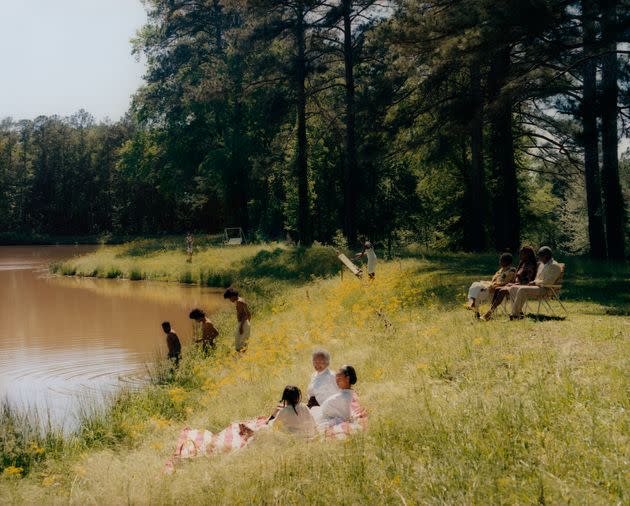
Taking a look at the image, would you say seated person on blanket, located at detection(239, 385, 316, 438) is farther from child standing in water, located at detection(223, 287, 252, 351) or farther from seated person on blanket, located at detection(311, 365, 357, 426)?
child standing in water, located at detection(223, 287, 252, 351)

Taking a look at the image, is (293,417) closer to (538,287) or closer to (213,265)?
(538,287)

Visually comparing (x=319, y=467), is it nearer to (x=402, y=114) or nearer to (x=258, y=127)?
(x=402, y=114)

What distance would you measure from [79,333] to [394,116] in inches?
514

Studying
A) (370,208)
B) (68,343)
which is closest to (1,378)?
(68,343)

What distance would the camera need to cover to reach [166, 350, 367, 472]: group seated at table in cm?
741

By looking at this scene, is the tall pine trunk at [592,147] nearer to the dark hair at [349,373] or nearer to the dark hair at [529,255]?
the dark hair at [529,255]

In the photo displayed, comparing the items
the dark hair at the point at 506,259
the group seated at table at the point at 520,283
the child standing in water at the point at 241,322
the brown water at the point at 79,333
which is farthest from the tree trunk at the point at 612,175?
the brown water at the point at 79,333

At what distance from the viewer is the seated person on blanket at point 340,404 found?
309 inches

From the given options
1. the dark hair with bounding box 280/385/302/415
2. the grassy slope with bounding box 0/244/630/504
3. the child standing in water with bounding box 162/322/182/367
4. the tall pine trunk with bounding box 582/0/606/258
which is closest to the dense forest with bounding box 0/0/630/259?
the tall pine trunk with bounding box 582/0/606/258

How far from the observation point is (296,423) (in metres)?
7.62

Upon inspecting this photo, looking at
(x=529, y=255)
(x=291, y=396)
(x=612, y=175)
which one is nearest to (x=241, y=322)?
(x=529, y=255)

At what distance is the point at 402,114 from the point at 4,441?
1851 centimetres

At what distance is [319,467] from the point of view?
5984mm

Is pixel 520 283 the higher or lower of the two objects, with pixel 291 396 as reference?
higher
